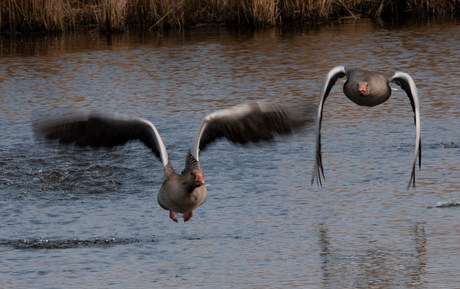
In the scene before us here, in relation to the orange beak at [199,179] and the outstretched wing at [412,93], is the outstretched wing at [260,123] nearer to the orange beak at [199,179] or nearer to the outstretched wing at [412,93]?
the orange beak at [199,179]

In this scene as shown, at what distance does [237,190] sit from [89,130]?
2.95 meters

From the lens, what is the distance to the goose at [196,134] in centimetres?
650

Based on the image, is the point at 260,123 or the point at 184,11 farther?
the point at 184,11

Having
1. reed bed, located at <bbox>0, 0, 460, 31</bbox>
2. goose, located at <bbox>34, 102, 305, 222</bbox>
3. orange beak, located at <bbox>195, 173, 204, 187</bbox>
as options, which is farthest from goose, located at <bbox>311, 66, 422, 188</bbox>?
reed bed, located at <bbox>0, 0, 460, 31</bbox>

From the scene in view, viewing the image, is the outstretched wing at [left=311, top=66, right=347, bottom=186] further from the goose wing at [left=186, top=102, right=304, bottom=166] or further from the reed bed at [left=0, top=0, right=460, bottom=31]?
the reed bed at [left=0, top=0, right=460, bottom=31]

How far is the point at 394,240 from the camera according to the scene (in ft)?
24.5

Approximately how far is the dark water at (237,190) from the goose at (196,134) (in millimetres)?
198

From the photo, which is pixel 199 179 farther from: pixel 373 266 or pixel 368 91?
pixel 368 91

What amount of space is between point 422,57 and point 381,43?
2321 millimetres

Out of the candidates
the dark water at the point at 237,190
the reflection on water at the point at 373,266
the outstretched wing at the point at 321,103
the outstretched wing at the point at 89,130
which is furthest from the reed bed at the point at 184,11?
the reflection on water at the point at 373,266

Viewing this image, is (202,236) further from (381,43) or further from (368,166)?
(381,43)

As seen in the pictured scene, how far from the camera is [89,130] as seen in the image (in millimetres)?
7035

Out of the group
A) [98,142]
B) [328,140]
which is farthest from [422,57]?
[98,142]

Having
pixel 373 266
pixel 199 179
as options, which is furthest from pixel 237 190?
pixel 199 179
